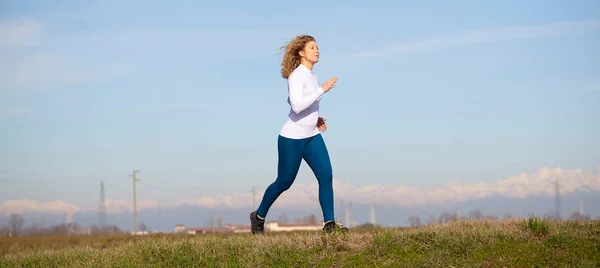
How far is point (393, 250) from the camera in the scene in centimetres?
880

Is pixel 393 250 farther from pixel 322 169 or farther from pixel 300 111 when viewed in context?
pixel 300 111

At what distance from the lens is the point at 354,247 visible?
8992 mm

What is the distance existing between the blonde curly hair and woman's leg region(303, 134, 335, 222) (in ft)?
3.79

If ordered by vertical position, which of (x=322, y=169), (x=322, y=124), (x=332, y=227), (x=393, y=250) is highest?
(x=322, y=124)

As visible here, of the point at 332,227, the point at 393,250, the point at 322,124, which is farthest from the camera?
the point at 322,124

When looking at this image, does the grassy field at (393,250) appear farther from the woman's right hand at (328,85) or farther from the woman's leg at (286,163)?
the woman's right hand at (328,85)

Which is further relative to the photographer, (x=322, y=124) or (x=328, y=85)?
(x=322, y=124)

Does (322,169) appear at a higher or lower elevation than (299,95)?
lower

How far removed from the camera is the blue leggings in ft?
35.2

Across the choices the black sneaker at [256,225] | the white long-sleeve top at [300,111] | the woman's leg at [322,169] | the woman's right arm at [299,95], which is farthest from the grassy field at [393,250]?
the woman's right arm at [299,95]

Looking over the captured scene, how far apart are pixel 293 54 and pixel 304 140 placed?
4.66ft

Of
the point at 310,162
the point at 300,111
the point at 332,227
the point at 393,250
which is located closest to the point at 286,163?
the point at 310,162

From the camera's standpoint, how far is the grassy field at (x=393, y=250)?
8.31 meters

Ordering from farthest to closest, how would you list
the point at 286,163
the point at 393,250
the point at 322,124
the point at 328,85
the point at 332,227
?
the point at 322,124 < the point at 286,163 < the point at 332,227 < the point at 328,85 < the point at 393,250
